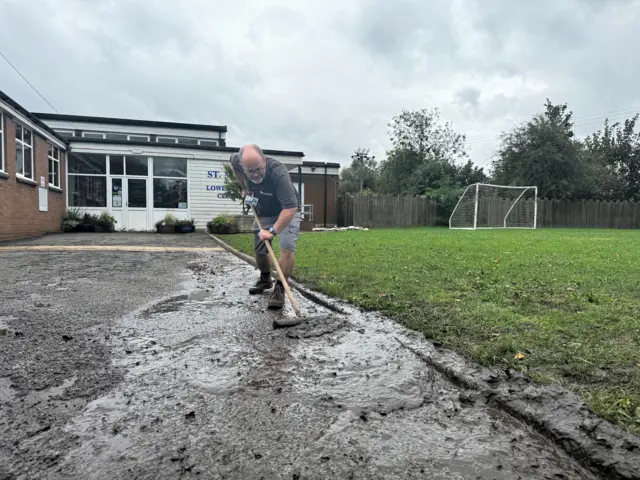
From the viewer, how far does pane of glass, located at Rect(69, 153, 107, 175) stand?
1936cm

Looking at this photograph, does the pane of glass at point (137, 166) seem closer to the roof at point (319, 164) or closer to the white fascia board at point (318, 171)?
the white fascia board at point (318, 171)

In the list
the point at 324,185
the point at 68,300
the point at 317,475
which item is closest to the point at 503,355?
the point at 317,475

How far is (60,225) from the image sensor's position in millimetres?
17938

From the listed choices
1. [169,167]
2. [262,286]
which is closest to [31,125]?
[169,167]

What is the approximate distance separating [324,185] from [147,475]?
24561 mm

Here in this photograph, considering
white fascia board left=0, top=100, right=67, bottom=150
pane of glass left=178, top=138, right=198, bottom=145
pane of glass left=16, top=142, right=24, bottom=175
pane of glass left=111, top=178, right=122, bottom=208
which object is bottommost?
pane of glass left=111, top=178, right=122, bottom=208

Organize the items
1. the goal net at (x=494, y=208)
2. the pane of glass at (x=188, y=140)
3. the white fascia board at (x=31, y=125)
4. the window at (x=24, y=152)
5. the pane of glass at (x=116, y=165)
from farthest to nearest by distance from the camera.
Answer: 1. the pane of glass at (x=188, y=140)
2. the goal net at (x=494, y=208)
3. the pane of glass at (x=116, y=165)
4. the window at (x=24, y=152)
5. the white fascia board at (x=31, y=125)

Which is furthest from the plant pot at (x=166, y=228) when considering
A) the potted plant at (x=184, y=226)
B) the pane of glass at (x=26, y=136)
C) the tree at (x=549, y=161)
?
the tree at (x=549, y=161)

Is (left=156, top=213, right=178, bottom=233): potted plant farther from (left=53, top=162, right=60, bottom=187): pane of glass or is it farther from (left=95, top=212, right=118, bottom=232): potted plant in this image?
(left=53, top=162, right=60, bottom=187): pane of glass

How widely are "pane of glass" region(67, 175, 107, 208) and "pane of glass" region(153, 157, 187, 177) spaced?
7.54ft

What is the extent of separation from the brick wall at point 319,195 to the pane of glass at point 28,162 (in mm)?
13585

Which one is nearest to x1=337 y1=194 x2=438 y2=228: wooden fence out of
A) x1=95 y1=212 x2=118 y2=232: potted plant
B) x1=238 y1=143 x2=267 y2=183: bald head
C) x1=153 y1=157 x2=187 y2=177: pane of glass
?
x1=153 y1=157 x2=187 y2=177: pane of glass

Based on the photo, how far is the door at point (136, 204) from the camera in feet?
64.6

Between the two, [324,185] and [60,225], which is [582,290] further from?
[324,185]
